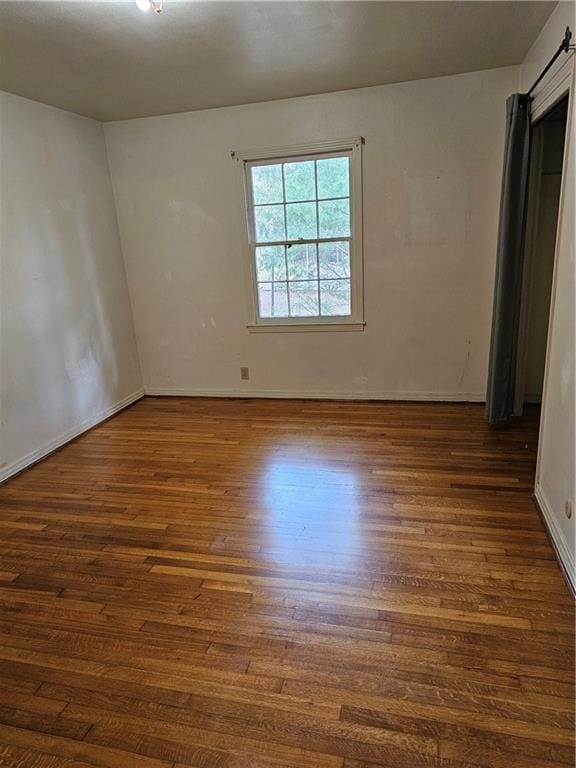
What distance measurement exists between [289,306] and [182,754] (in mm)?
3297

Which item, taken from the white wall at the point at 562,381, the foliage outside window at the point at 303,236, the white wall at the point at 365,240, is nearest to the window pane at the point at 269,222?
the foliage outside window at the point at 303,236

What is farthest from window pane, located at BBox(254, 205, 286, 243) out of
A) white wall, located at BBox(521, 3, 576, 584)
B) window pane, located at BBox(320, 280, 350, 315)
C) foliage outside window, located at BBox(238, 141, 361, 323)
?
white wall, located at BBox(521, 3, 576, 584)

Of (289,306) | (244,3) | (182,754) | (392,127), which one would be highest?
(244,3)

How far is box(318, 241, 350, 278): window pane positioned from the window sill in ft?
1.42

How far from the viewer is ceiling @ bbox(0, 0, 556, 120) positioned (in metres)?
2.18

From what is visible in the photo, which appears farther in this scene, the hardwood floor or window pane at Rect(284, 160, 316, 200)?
window pane at Rect(284, 160, 316, 200)

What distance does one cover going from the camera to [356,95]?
11.2 feet

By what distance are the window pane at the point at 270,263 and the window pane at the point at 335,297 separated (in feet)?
1.30

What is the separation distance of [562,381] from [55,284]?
3.51 m

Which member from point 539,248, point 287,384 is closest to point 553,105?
point 539,248

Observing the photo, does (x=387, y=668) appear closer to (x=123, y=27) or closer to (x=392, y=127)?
(x=123, y=27)

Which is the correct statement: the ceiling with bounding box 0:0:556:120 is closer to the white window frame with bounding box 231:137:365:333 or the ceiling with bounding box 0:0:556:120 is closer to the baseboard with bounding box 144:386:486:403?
the white window frame with bounding box 231:137:365:333

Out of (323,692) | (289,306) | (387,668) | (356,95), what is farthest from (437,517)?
(356,95)

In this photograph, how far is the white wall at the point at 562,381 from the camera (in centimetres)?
195
